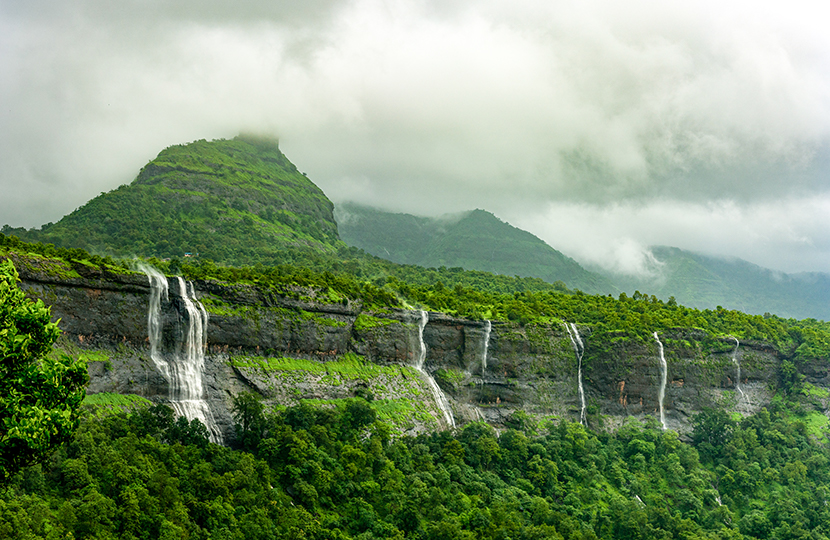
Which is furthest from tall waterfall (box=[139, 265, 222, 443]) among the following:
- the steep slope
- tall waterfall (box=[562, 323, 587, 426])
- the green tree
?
the steep slope

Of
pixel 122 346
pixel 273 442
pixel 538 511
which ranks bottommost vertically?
pixel 538 511

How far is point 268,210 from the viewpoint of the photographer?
179750mm

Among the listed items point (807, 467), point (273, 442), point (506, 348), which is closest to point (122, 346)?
point (273, 442)

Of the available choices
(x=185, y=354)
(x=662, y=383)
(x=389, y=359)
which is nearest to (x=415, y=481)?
(x=389, y=359)

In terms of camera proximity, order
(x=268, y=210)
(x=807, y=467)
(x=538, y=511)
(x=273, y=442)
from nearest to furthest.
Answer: (x=273, y=442) → (x=538, y=511) → (x=807, y=467) → (x=268, y=210)

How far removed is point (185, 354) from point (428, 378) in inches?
1325

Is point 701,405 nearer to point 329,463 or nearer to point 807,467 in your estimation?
point 807,467

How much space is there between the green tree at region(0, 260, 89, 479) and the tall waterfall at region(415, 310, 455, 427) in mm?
64686

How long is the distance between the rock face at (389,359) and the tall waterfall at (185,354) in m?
0.80

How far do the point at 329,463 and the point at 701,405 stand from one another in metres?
62.9

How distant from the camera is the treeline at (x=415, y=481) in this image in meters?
49.8

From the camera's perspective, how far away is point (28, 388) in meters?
27.5

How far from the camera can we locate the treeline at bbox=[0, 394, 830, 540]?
49.8 m

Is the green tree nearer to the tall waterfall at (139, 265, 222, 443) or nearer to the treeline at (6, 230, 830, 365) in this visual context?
the tall waterfall at (139, 265, 222, 443)
